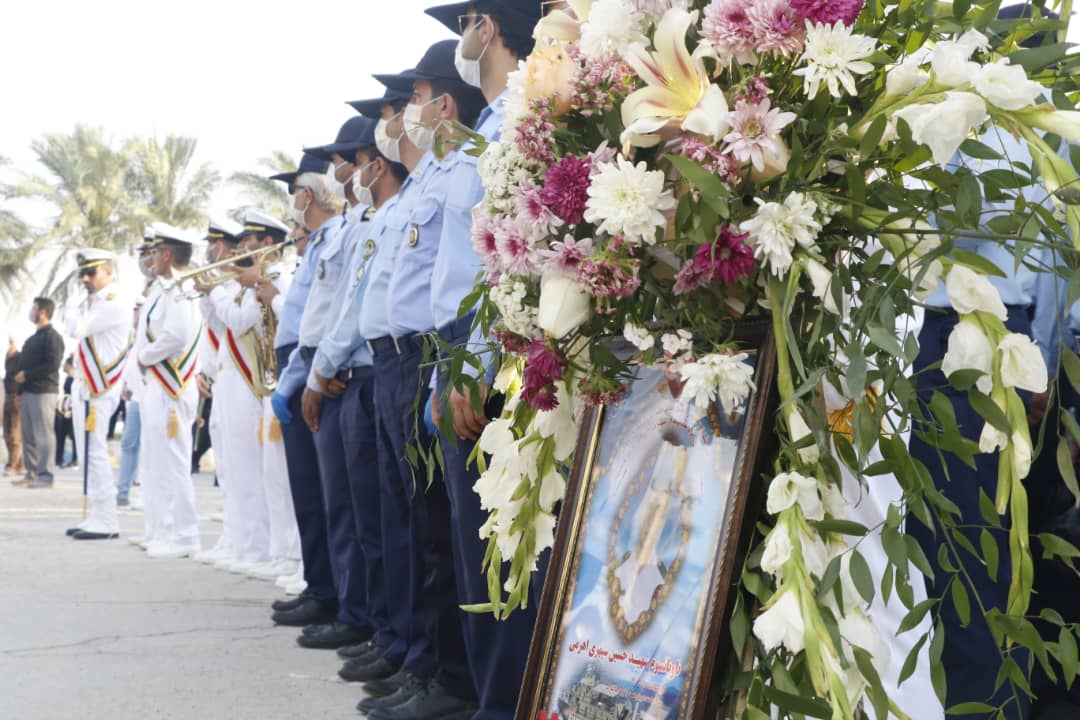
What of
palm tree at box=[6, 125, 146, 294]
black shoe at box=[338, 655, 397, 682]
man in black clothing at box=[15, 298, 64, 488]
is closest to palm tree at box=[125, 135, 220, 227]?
palm tree at box=[6, 125, 146, 294]

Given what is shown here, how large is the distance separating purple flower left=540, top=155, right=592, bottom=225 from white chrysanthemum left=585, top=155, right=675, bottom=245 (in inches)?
2.8

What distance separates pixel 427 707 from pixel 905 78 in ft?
11.1

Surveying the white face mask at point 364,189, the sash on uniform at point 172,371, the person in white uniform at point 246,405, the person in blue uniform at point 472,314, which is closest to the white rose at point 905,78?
the person in blue uniform at point 472,314

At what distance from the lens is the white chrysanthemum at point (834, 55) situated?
5.69 ft

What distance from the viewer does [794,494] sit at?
Result: 1738mm

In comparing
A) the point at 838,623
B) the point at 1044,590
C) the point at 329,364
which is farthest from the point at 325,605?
the point at 838,623

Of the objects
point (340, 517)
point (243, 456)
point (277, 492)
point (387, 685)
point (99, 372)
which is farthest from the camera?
point (99, 372)

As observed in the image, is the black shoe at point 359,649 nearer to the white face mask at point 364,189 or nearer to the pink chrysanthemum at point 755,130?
the white face mask at point 364,189

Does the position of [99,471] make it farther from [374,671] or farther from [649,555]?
[649,555]

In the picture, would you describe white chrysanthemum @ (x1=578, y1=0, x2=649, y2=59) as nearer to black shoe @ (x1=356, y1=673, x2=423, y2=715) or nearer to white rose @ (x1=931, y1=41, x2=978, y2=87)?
white rose @ (x1=931, y1=41, x2=978, y2=87)

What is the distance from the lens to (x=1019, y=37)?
1.89m

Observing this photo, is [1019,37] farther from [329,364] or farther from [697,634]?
[329,364]

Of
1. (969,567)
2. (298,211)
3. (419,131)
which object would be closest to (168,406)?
(298,211)

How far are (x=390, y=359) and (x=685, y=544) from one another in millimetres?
3134
